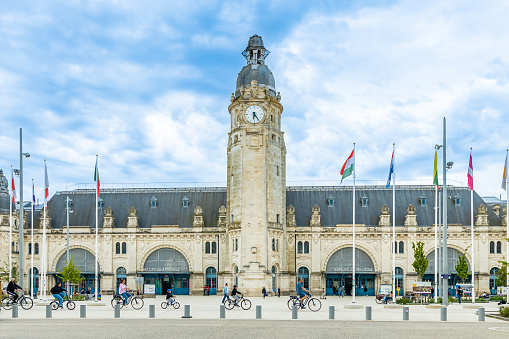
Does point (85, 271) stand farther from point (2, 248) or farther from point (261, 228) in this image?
point (261, 228)

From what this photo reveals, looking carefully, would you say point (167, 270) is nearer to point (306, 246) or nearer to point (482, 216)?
point (306, 246)

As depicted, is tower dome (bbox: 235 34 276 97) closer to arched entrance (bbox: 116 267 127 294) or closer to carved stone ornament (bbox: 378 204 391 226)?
carved stone ornament (bbox: 378 204 391 226)

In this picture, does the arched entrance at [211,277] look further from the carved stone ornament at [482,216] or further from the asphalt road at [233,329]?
the asphalt road at [233,329]

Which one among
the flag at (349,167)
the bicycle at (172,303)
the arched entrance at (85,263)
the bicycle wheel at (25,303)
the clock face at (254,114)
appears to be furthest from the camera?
the arched entrance at (85,263)

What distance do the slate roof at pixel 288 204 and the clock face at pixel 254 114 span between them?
13.3 metres

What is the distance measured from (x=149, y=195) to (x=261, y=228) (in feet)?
64.8

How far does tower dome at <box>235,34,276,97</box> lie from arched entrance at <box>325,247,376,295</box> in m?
20.9

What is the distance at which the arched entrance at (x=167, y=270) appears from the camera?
74938 millimetres

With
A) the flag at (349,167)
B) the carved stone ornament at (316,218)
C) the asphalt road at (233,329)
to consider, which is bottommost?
the asphalt road at (233,329)

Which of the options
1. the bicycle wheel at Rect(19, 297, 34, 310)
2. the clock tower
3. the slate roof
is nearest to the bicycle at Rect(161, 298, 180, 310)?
the bicycle wheel at Rect(19, 297, 34, 310)

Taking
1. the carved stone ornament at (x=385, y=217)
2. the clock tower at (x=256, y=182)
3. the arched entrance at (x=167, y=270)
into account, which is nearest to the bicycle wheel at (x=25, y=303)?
the clock tower at (x=256, y=182)

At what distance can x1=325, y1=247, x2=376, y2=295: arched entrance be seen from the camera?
2904 inches

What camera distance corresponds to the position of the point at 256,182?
2655 inches

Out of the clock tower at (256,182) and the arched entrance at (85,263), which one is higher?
the clock tower at (256,182)
